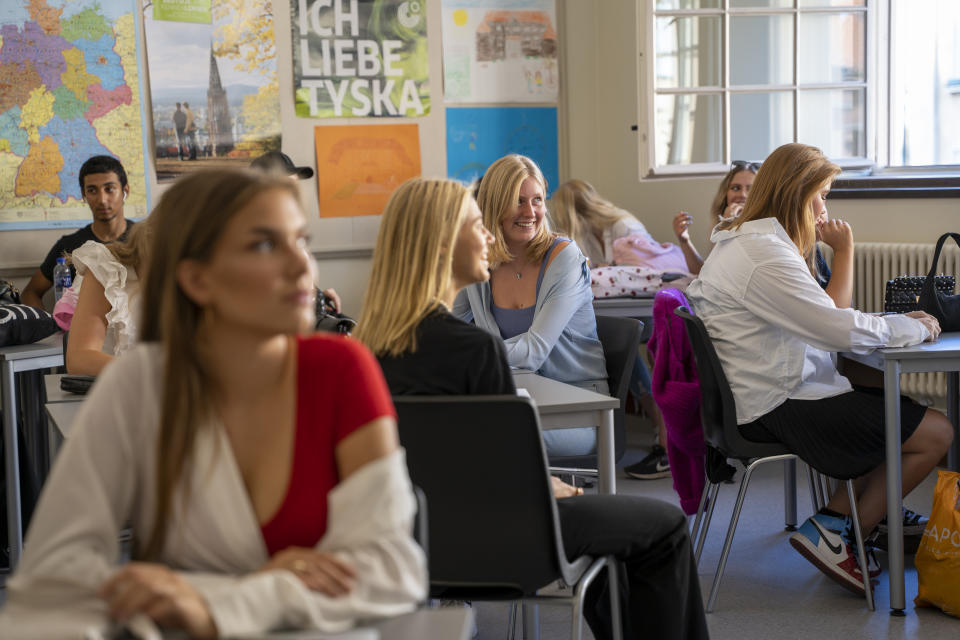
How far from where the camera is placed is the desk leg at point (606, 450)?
7.55ft

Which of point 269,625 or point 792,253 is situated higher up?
point 792,253

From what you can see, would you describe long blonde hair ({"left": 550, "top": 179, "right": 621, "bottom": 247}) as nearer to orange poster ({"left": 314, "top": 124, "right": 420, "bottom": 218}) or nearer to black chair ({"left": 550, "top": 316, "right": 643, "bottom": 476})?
orange poster ({"left": 314, "top": 124, "right": 420, "bottom": 218})

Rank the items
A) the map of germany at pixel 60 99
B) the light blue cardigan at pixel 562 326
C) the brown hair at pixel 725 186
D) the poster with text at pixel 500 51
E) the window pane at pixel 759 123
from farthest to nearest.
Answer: the poster with text at pixel 500 51
the window pane at pixel 759 123
the map of germany at pixel 60 99
the brown hair at pixel 725 186
the light blue cardigan at pixel 562 326

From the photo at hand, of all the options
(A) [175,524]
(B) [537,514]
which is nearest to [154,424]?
(A) [175,524]

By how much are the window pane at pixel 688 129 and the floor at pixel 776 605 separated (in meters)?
2.12

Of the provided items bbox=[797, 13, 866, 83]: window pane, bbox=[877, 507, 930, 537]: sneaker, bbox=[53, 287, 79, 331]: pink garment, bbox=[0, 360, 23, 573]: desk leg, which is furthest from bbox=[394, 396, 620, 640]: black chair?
bbox=[797, 13, 866, 83]: window pane

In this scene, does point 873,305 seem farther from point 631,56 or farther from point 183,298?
point 183,298

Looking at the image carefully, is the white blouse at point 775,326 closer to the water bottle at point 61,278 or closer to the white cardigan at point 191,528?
the white cardigan at point 191,528

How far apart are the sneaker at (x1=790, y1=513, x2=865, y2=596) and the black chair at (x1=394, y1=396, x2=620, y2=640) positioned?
1338 mm

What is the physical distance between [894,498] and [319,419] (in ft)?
6.82

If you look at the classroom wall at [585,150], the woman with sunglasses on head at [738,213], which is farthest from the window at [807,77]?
the woman with sunglasses on head at [738,213]

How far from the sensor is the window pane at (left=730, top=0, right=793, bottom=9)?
5086 mm

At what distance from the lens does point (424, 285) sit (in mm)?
1969

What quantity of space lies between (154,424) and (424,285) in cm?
86
